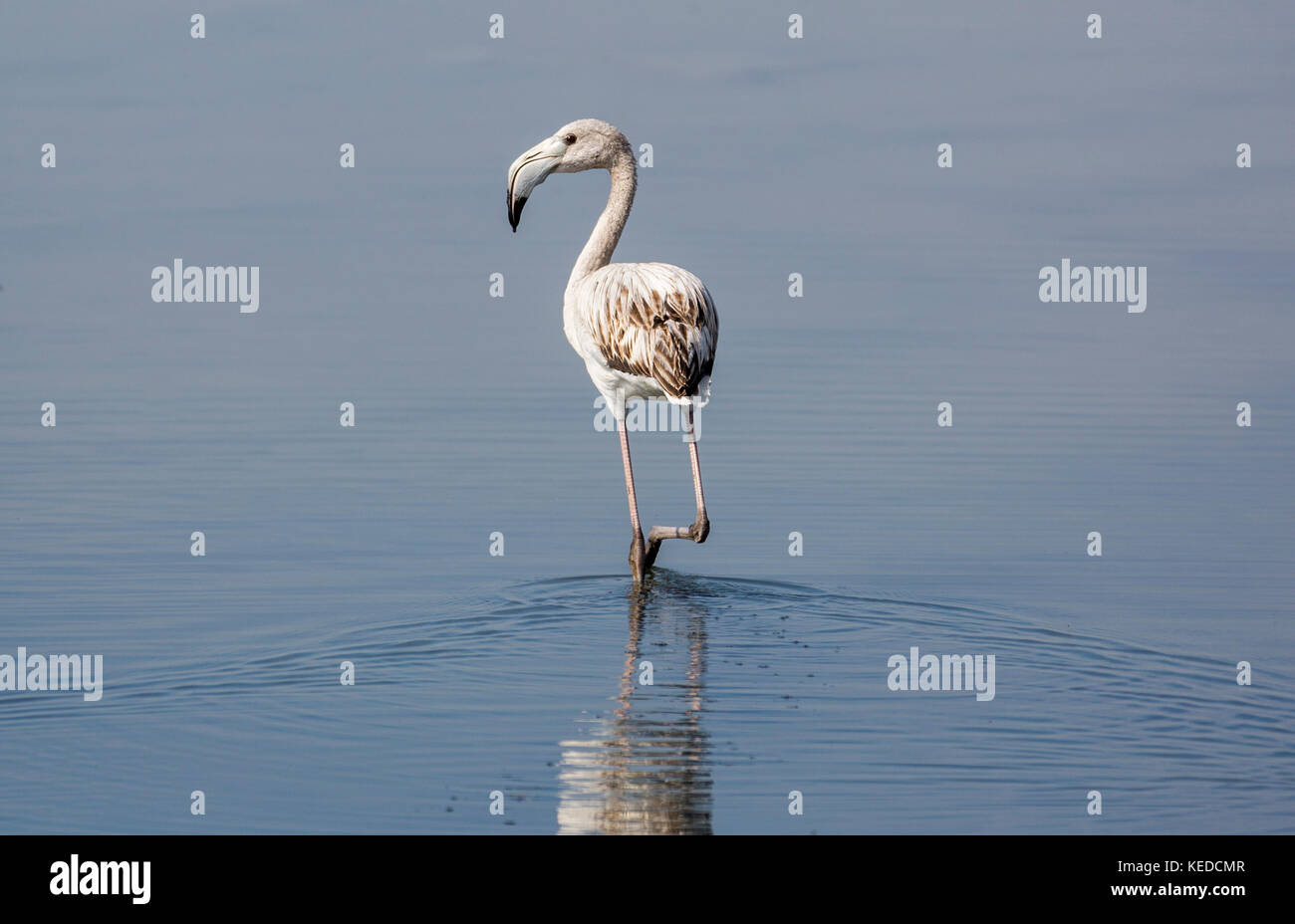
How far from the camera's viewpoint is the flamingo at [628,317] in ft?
37.8

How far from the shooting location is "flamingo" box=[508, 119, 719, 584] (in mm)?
11508

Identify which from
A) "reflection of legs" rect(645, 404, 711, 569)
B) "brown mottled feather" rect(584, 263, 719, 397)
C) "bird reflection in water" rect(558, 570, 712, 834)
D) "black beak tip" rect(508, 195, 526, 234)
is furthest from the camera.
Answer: "black beak tip" rect(508, 195, 526, 234)

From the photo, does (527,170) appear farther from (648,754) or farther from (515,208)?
(648,754)

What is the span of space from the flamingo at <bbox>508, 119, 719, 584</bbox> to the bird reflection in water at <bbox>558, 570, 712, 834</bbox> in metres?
1.53

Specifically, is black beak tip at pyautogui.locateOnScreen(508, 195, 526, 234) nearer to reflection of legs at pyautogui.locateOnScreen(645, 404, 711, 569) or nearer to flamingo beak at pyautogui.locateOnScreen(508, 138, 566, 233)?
flamingo beak at pyautogui.locateOnScreen(508, 138, 566, 233)

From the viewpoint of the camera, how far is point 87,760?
28.0 feet

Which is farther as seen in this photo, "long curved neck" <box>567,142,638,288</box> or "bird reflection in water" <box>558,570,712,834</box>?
"long curved neck" <box>567,142,638,288</box>

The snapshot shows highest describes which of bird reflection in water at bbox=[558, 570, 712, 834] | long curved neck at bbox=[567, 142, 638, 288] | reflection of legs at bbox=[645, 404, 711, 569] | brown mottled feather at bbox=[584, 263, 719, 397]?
long curved neck at bbox=[567, 142, 638, 288]

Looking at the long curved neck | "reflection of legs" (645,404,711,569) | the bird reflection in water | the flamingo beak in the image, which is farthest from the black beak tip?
the bird reflection in water

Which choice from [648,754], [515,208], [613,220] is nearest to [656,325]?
[613,220]

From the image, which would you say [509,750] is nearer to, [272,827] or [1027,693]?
[272,827]

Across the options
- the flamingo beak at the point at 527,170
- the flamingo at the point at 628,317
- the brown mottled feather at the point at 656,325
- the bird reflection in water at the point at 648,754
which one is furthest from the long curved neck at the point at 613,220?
the bird reflection in water at the point at 648,754

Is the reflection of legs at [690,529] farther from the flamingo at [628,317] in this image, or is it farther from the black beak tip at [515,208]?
the black beak tip at [515,208]
